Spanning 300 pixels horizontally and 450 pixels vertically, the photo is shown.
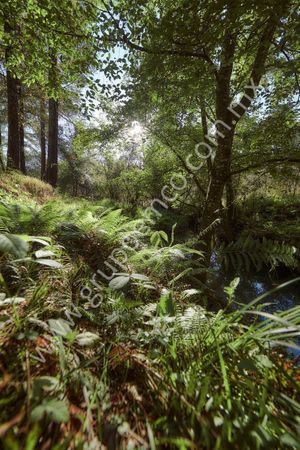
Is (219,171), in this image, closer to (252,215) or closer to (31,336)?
(31,336)

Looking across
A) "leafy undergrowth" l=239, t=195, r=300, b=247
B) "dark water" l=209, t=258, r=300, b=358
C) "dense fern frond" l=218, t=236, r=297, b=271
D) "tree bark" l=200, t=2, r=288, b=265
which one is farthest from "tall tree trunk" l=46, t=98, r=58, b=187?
"dense fern frond" l=218, t=236, r=297, b=271

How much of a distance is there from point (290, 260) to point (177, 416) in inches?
70.5

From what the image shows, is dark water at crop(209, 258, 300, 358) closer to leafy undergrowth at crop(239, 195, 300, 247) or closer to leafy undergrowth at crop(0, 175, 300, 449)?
leafy undergrowth at crop(239, 195, 300, 247)

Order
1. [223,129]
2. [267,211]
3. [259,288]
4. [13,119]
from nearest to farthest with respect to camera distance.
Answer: [223,129]
[259,288]
[13,119]
[267,211]

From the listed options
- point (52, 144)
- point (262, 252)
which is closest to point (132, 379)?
point (262, 252)

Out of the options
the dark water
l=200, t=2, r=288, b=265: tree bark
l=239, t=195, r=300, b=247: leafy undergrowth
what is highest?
l=200, t=2, r=288, b=265: tree bark

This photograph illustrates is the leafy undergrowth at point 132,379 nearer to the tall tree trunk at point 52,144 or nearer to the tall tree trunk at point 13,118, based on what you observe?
the tall tree trunk at point 13,118

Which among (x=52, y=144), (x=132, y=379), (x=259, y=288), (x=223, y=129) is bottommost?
(x=259, y=288)

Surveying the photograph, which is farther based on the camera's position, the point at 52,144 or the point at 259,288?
the point at 52,144

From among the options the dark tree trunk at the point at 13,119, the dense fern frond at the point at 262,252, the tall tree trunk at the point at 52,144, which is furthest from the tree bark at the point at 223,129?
the tall tree trunk at the point at 52,144

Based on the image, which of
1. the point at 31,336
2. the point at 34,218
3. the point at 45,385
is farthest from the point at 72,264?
the point at 45,385

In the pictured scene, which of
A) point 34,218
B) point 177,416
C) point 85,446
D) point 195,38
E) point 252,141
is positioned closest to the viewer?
point 85,446

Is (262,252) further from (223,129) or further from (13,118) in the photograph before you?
(13,118)

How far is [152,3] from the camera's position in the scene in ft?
9.41
